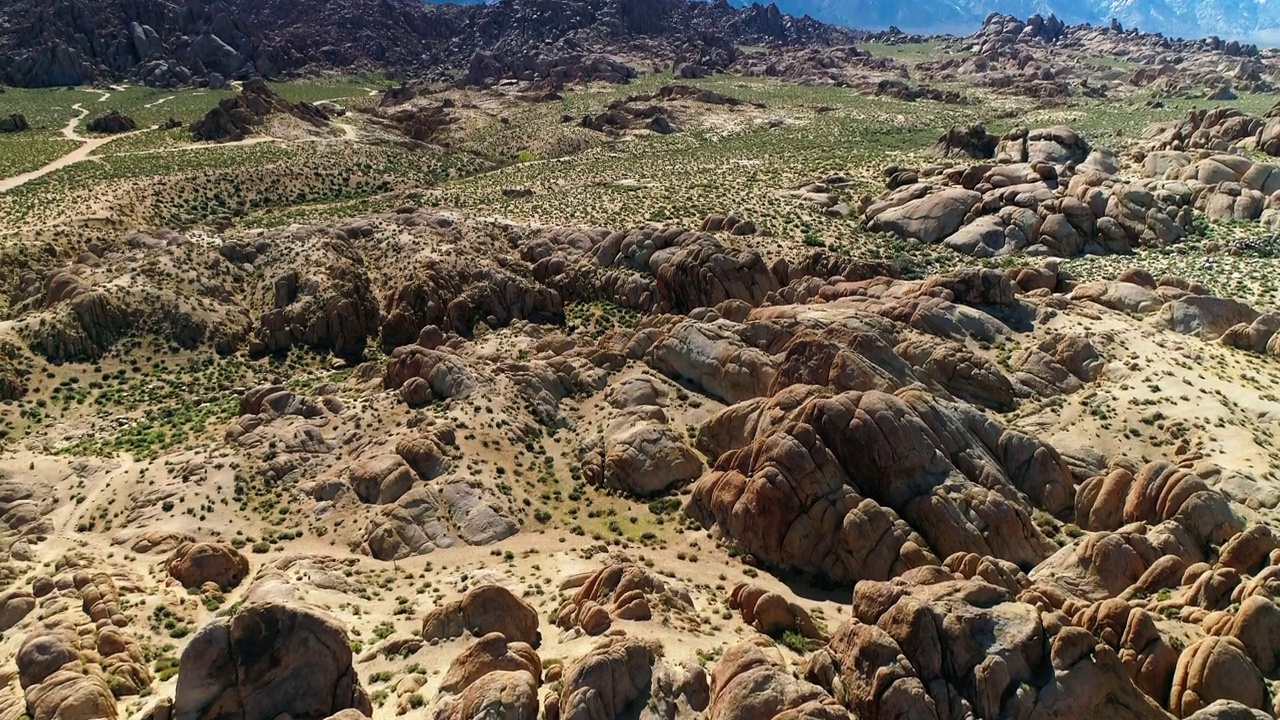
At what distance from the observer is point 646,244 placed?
68562 millimetres

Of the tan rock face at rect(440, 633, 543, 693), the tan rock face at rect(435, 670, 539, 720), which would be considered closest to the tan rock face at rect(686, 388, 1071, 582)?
the tan rock face at rect(440, 633, 543, 693)

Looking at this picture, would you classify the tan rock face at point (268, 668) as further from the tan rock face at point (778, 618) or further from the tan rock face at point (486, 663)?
the tan rock face at point (778, 618)

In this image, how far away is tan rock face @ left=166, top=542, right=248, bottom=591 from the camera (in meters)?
32.8

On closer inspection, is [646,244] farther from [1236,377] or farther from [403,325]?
[1236,377]

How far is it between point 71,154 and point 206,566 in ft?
337

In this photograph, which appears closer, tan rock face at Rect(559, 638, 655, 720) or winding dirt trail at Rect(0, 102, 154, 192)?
tan rock face at Rect(559, 638, 655, 720)

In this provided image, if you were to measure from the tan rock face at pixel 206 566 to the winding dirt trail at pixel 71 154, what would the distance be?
3100 inches

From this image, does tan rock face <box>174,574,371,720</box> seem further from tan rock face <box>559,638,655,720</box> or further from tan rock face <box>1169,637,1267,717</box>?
tan rock face <box>1169,637,1267,717</box>

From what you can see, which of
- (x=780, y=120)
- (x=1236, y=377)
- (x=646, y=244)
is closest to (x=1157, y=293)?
(x=1236, y=377)

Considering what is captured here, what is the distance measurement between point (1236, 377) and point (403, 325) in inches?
2201

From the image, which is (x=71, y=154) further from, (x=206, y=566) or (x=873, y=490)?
(x=873, y=490)

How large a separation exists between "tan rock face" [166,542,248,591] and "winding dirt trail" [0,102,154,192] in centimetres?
7874

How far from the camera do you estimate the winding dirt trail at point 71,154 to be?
304 feet

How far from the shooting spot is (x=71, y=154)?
109 m
